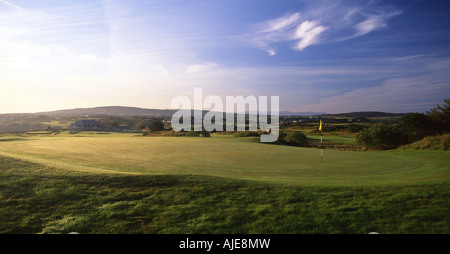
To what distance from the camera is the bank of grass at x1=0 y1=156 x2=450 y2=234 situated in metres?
6.32

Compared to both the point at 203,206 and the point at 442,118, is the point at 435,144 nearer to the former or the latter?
the point at 442,118

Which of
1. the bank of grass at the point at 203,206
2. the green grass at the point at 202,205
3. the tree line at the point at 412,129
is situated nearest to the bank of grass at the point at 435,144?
the tree line at the point at 412,129

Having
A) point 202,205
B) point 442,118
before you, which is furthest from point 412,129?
point 202,205

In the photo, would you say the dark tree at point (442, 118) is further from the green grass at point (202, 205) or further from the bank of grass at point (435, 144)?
the green grass at point (202, 205)

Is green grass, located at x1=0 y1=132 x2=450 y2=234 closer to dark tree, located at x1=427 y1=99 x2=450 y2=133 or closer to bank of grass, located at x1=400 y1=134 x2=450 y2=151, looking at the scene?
bank of grass, located at x1=400 y1=134 x2=450 y2=151

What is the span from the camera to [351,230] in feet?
20.0

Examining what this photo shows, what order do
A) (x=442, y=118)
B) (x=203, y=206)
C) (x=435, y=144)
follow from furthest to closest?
(x=442, y=118) → (x=435, y=144) → (x=203, y=206)

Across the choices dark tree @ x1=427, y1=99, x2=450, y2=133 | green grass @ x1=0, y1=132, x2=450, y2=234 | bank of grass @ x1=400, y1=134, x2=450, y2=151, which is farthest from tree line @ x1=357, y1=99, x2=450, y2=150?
green grass @ x1=0, y1=132, x2=450, y2=234

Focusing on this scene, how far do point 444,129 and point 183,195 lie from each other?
4233 centimetres

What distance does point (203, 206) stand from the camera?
754 centimetres

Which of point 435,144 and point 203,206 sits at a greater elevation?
point 435,144
